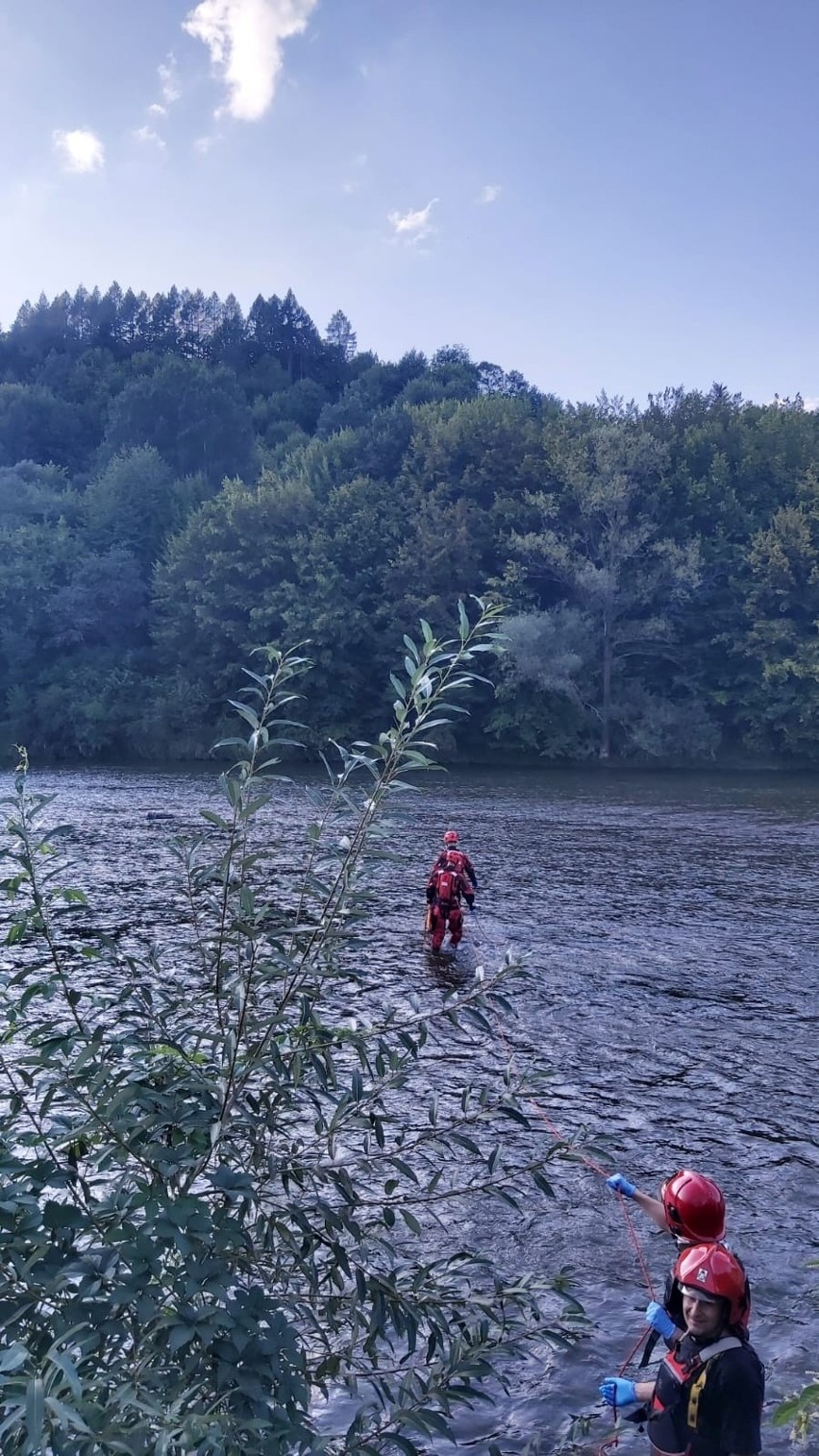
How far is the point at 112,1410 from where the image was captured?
2617mm

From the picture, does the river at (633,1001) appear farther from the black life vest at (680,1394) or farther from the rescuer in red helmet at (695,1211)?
the black life vest at (680,1394)

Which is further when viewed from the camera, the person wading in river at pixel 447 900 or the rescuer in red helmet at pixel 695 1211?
the person wading in river at pixel 447 900

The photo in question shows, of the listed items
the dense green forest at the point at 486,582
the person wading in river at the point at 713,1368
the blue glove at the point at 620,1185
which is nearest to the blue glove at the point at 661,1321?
the person wading in river at the point at 713,1368

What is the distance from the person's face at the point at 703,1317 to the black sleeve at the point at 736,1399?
0.31 feet

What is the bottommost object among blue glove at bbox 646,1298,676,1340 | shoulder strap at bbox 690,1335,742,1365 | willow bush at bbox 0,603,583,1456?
blue glove at bbox 646,1298,676,1340

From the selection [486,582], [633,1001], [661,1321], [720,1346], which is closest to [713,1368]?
[720,1346]

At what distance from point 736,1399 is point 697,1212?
683 millimetres

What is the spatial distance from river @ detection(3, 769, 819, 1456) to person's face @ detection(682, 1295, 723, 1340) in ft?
2.07

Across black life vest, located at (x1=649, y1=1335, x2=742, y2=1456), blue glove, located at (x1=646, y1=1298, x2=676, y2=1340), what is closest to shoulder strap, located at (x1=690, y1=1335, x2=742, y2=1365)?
black life vest, located at (x1=649, y1=1335, x2=742, y2=1456)

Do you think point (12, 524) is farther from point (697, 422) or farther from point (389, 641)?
point (697, 422)

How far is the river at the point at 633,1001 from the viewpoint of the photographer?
7062mm

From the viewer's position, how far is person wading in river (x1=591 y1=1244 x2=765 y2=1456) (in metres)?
3.95

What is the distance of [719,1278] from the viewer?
3996 mm

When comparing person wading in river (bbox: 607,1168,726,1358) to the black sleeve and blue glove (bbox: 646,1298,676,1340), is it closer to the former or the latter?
blue glove (bbox: 646,1298,676,1340)
